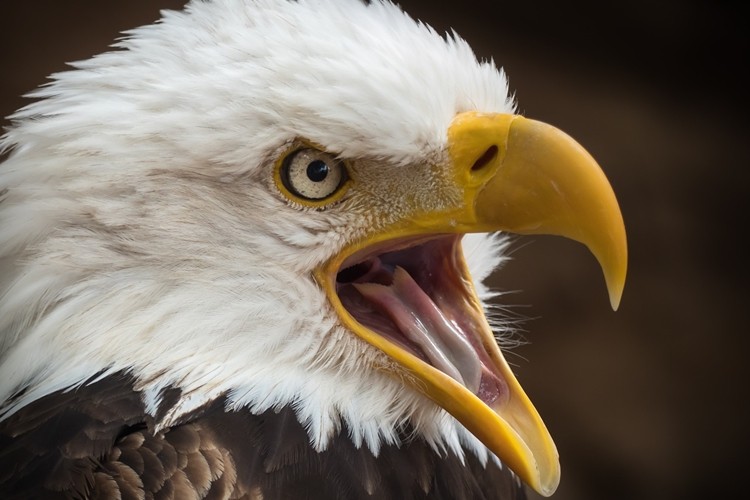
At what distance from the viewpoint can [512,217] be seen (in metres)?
1.59

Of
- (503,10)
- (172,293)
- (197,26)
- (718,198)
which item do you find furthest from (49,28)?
(718,198)

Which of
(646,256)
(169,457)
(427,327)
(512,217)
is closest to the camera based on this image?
(169,457)

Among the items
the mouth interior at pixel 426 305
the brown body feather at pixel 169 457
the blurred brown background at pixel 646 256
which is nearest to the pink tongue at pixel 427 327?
the mouth interior at pixel 426 305

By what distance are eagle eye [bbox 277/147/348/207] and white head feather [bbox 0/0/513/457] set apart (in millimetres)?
28

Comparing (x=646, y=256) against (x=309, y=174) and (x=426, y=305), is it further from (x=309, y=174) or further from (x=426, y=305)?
(x=309, y=174)

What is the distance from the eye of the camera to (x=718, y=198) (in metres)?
4.16

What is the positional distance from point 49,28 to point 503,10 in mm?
1837

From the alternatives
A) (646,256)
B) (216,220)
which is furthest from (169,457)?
(646,256)

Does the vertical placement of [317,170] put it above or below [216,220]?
above

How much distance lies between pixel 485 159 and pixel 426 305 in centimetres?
31

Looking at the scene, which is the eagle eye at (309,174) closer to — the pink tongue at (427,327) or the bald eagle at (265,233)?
the bald eagle at (265,233)

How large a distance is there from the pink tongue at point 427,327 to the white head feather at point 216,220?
88 mm

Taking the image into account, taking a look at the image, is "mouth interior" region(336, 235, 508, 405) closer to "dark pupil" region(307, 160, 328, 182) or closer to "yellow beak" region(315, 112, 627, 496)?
"yellow beak" region(315, 112, 627, 496)

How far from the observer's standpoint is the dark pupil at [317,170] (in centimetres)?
159
